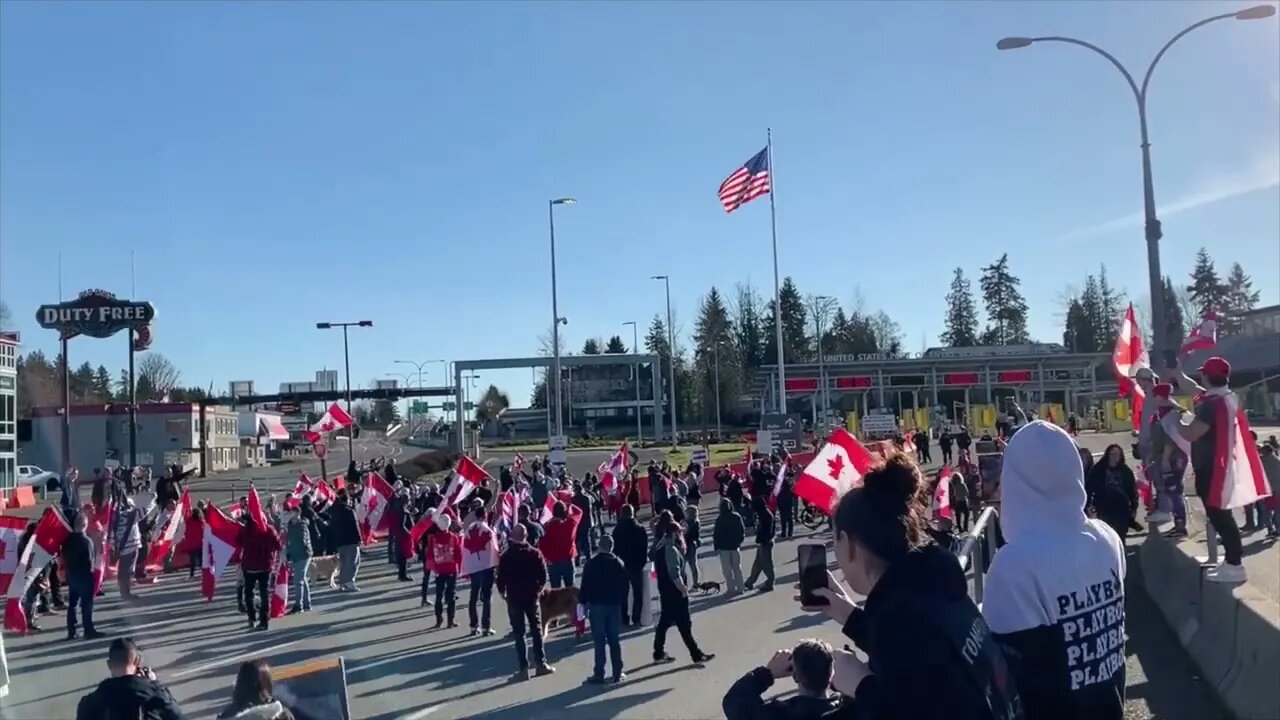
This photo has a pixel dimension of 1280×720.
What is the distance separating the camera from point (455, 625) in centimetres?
1625

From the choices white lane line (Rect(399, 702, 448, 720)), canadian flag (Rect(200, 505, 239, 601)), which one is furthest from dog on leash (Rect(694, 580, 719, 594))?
white lane line (Rect(399, 702, 448, 720))

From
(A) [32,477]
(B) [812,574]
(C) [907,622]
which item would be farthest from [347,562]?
(A) [32,477]

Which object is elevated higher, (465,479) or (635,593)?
(465,479)

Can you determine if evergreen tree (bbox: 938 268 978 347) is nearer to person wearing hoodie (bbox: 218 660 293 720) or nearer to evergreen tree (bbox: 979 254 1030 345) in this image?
evergreen tree (bbox: 979 254 1030 345)

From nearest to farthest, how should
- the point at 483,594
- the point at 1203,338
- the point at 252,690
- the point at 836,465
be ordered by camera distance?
the point at 252,690, the point at 836,465, the point at 1203,338, the point at 483,594

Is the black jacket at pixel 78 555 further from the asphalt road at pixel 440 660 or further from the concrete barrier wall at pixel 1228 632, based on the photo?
the concrete barrier wall at pixel 1228 632

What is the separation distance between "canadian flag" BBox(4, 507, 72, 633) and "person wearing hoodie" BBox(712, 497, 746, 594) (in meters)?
9.26

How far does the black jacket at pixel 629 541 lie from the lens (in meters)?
14.4

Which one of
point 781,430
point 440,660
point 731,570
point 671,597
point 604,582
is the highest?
point 781,430

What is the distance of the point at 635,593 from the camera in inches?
607

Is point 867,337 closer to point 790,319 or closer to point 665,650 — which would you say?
point 790,319

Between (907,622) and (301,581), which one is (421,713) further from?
(907,622)

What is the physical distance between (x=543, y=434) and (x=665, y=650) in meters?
88.4

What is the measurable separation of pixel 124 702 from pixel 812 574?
489 centimetres
